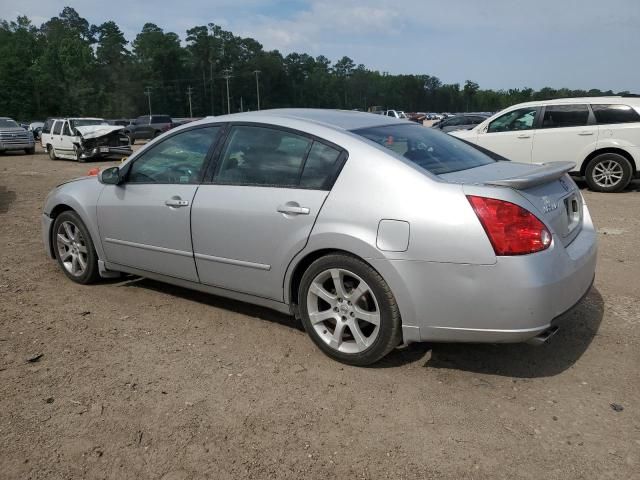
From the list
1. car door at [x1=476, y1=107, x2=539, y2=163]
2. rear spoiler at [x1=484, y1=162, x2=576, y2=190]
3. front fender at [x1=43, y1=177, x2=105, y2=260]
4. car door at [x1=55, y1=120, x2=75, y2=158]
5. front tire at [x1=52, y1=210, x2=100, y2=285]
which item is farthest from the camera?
car door at [x1=55, y1=120, x2=75, y2=158]

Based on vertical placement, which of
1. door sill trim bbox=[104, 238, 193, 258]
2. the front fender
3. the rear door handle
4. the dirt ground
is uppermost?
the rear door handle

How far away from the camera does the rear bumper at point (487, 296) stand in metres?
2.83

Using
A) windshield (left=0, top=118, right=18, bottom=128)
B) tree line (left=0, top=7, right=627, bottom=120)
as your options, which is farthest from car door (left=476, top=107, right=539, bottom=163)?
tree line (left=0, top=7, right=627, bottom=120)

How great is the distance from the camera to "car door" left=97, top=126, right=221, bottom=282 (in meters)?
4.03

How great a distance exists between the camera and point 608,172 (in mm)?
10289

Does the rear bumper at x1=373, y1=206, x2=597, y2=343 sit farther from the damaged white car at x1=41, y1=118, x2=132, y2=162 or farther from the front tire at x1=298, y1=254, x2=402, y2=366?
the damaged white car at x1=41, y1=118, x2=132, y2=162

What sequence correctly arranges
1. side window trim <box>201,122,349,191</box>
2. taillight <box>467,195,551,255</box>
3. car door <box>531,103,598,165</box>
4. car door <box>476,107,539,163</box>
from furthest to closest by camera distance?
car door <box>476,107,539,163</box> → car door <box>531,103,598,165</box> → side window trim <box>201,122,349,191</box> → taillight <box>467,195,551,255</box>

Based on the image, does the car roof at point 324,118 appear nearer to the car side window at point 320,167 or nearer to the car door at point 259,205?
the car door at point 259,205

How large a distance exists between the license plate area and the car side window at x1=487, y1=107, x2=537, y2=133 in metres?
7.87

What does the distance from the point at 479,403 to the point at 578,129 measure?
8.81 metres

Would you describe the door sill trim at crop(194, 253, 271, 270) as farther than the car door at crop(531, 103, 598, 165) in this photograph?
No

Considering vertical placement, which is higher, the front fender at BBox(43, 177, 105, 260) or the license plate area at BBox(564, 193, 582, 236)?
the license plate area at BBox(564, 193, 582, 236)

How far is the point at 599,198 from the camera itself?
386 inches

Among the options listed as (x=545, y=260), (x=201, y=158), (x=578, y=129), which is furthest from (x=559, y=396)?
(x=578, y=129)
